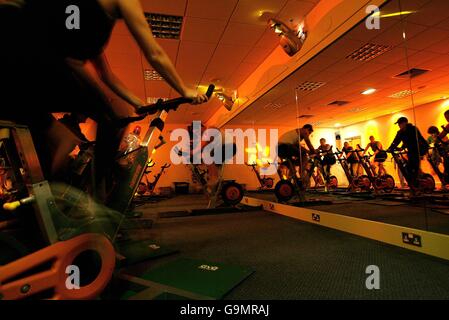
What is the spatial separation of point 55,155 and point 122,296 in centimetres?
75

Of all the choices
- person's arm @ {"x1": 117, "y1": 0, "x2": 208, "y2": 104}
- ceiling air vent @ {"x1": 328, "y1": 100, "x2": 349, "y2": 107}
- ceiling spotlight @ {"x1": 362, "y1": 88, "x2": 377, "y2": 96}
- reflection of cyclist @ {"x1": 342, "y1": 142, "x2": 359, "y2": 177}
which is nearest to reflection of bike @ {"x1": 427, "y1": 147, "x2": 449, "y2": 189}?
reflection of cyclist @ {"x1": 342, "y1": 142, "x2": 359, "y2": 177}

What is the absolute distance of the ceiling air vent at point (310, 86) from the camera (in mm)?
5202

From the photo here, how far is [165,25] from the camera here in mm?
3994

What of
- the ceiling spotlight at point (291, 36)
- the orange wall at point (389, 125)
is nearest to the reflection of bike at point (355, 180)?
the orange wall at point (389, 125)

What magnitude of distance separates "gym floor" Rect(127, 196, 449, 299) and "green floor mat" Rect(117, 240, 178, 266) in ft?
0.23

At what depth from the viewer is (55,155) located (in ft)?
3.68

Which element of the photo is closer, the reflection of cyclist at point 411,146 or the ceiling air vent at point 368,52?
the reflection of cyclist at point 411,146

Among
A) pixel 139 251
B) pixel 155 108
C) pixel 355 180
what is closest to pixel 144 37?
pixel 155 108

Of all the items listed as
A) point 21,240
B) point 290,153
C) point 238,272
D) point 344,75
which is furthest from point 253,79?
point 21,240

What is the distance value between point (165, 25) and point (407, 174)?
5157 mm

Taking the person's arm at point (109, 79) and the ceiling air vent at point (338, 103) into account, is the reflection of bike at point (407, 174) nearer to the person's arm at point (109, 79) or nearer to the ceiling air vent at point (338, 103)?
the ceiling air vent at point (338, 103)

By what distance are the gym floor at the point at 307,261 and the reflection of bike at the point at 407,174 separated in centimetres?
296

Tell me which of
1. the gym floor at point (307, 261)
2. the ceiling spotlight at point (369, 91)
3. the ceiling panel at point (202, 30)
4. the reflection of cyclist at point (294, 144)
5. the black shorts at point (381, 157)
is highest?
the ceiling panel at point (202, 30)
